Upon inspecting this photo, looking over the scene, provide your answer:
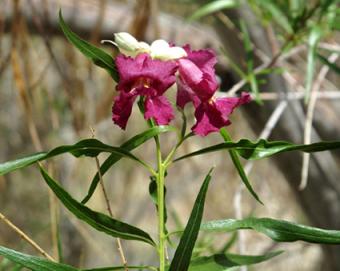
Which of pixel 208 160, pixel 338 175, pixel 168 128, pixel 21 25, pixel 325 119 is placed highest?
pixel 208 160

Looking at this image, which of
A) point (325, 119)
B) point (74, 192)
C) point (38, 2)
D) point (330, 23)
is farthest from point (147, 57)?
point (74, 192)

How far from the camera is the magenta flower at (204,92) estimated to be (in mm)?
529

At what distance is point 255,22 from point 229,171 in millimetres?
1427

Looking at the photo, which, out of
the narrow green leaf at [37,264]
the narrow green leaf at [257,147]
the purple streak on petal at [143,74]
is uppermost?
the purple streak on petal at [143,74]

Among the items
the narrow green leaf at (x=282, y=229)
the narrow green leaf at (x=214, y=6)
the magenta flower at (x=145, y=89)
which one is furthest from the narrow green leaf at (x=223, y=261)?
the narrow green leaf at (x=214, y=6)

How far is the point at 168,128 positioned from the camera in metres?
0.54

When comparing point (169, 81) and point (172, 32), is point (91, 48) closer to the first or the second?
point (169, 81)

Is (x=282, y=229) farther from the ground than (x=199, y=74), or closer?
closer

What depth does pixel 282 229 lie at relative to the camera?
0.54 metres

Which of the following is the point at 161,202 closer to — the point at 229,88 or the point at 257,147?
the point at 257,147

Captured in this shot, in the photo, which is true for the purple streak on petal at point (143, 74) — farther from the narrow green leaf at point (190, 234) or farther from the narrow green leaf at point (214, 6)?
the narrow green leaf at point (214, 6)

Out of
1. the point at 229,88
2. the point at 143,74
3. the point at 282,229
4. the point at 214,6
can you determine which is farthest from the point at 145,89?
the point at 229,88

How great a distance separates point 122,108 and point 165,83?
0.04 metres

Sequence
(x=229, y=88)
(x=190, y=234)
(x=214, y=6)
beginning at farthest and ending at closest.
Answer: (x=229, y=88)
(x=214, y=6)
(x=190, y=234)
